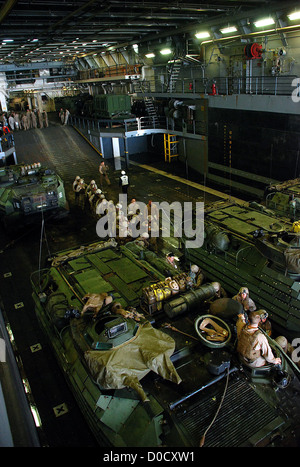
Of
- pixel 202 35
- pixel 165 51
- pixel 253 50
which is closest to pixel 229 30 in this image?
pixel 202 35

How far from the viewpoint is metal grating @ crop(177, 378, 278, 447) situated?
5422mm

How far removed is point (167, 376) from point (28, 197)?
1191cm

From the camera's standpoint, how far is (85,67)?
45.2 meters

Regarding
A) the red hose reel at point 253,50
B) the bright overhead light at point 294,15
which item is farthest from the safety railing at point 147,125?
the bright overhead light at point 294,15

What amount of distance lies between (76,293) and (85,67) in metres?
42.5

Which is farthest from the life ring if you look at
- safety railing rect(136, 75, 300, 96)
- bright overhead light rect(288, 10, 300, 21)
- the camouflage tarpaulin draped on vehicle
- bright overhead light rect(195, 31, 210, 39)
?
bright overhead light rect(195, 31, 210, 39)

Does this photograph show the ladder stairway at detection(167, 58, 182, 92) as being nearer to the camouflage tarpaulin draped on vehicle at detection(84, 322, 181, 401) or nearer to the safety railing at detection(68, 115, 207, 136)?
the safety railing at detection(68, 115, 207, 136)

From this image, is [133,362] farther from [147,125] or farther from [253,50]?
[147,125]

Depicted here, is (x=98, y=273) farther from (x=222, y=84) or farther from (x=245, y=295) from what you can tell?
(x=222, y=84)

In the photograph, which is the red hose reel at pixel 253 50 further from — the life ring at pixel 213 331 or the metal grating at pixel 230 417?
the metal grating at pixel 230 417

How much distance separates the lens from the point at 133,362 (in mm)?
6051

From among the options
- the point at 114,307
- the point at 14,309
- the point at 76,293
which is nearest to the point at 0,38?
the point at 14,309

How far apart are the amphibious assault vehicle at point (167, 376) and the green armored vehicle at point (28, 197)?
353 inches

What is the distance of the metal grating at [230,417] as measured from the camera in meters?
5.42
